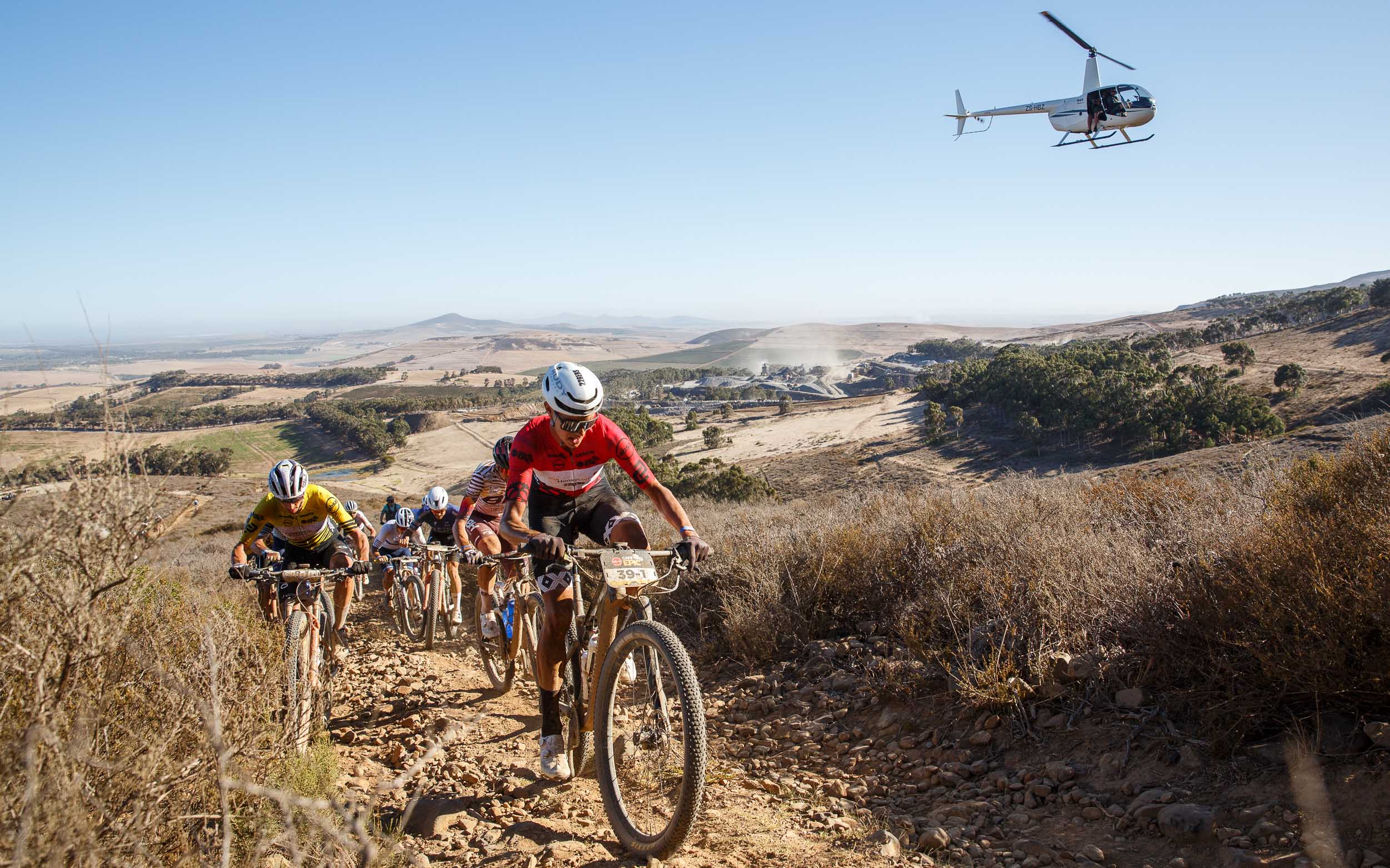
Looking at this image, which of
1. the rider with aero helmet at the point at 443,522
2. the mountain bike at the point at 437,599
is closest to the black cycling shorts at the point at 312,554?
the mountain bike at the point at 437,599

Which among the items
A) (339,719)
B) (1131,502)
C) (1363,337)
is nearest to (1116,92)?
(1131,502)

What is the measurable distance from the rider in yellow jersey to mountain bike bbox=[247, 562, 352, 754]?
0.62ft

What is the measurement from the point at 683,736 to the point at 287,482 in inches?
166

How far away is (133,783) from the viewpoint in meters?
2.81

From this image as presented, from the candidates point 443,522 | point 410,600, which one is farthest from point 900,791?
point 410,600

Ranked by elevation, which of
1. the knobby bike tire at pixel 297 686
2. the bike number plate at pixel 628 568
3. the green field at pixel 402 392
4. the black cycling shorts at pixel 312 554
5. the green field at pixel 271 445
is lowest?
the green field at pixel 271 445

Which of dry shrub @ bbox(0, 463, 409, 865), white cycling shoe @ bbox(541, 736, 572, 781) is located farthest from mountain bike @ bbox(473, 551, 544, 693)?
dry shrub @ bbox(0, 463, 409, 865)

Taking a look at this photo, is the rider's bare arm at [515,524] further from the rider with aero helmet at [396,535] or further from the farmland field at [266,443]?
the farmland field at [266,443]

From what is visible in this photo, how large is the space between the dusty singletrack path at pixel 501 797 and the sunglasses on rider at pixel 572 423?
178cm

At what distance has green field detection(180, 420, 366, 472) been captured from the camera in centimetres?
5762

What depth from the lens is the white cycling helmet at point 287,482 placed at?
5.92 m

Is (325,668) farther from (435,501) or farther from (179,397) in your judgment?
(179,397)

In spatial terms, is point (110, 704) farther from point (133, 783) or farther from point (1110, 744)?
point (1110, 744)

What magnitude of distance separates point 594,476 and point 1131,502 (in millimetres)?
5111
